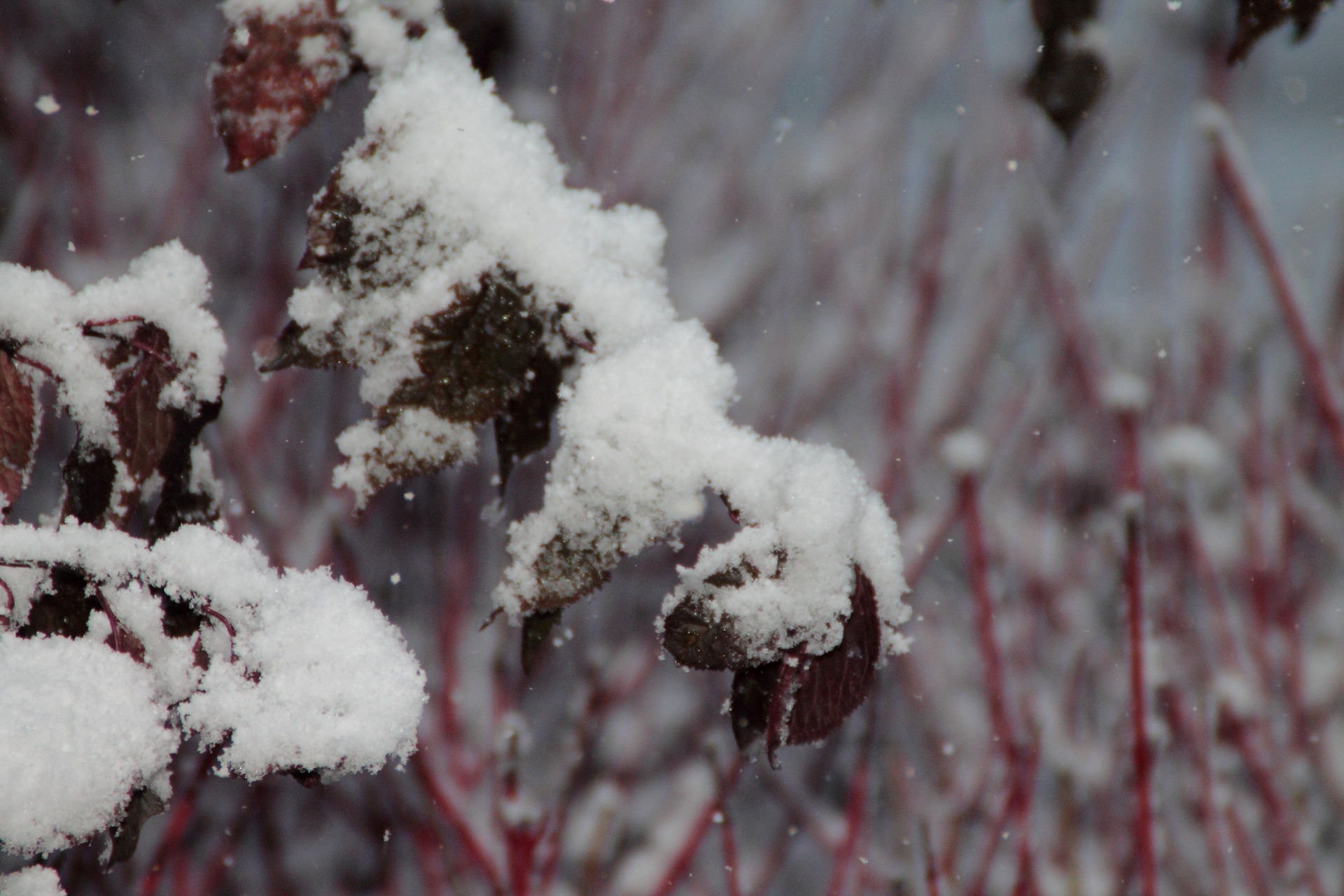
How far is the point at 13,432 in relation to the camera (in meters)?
0.51

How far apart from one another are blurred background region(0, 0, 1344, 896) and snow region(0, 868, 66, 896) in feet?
1.47

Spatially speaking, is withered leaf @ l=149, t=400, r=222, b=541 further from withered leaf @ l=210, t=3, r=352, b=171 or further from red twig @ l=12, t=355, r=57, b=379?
withered leaf @ l=210, t=3, r=352, b=171

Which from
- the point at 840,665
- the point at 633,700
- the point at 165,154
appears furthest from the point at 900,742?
the point at 165,154

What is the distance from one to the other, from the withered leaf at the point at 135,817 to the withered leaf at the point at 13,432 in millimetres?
255

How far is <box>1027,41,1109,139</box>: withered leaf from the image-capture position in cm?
83

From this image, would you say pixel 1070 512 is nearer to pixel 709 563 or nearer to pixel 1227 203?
pixel 1227 203

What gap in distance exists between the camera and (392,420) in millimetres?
494

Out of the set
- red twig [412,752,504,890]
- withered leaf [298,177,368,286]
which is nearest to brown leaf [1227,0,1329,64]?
withered leaf [298,177,368,286]

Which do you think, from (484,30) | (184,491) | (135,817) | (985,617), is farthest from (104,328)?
(985,617)

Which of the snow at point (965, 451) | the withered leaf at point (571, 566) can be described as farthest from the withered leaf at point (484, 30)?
the snow at point (965, 451)

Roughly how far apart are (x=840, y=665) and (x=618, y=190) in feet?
2.37

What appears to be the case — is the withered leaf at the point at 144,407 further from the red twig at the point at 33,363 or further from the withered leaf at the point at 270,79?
the withered leaf at the point at 270,79

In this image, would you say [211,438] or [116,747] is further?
[211,438]

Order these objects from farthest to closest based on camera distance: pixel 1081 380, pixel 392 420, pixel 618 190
Answer: pixel 1081 380 < pixel 618 190 < pixel 392 420
